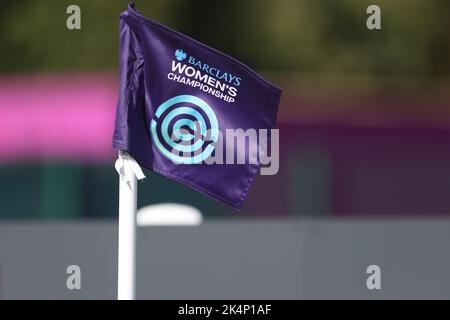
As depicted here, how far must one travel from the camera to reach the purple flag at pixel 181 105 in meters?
6.23

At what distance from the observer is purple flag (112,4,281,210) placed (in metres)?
6.23

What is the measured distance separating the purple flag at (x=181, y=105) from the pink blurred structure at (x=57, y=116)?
2.41 m

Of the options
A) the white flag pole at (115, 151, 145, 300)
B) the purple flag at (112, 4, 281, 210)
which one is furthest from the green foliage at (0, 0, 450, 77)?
the white flag pole at (115, 151, 145, 300)

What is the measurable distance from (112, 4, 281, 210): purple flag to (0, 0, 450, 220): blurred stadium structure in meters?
2.33

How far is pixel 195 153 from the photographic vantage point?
6332 mm

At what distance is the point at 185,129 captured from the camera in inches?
249

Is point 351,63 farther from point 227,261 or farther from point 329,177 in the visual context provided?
point 227,261

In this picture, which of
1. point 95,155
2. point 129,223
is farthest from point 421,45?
point 129,223

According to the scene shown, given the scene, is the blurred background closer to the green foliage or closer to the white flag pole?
the green foliage

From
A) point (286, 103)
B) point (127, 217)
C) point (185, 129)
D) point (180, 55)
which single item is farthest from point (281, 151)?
point (127, 217)

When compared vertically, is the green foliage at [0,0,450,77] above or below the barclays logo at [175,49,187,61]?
above

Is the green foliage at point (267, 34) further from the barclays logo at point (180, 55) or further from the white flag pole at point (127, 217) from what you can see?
the white flag pole at point (127, 217)

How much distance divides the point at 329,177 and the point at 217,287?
1.44m

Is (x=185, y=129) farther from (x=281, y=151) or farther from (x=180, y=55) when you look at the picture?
(x=281, y=151)
